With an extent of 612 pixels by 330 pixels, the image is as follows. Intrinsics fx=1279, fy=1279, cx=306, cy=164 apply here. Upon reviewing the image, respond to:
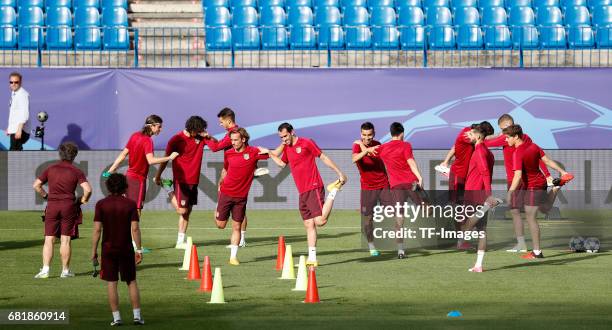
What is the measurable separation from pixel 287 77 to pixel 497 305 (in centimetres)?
1482

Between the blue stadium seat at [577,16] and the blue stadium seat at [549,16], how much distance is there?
0.62 ft

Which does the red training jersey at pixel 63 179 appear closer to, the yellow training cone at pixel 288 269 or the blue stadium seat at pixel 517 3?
the yellow training cone at pixel 288 269

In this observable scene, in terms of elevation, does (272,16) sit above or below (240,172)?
above

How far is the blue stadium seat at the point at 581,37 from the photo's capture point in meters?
29.6

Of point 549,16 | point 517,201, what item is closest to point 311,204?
point 517,201

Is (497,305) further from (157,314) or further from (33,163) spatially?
(33,163)

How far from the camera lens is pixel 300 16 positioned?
29.9 meters

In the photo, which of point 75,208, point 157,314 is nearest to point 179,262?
point 75,208

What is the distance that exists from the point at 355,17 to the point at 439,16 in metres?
2.00

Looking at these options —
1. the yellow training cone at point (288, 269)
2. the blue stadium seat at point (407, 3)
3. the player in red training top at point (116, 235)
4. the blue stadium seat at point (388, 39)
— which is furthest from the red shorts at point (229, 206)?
the blue stadium seat at point (407, 3)

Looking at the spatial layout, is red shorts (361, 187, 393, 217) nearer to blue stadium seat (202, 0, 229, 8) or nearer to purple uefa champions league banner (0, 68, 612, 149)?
purple uefa champions league banner (0, 68, 612, 149)

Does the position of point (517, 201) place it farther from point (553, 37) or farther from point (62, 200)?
point (553, 37)

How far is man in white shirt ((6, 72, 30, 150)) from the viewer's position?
87.8 feet

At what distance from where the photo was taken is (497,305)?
1399 cm
